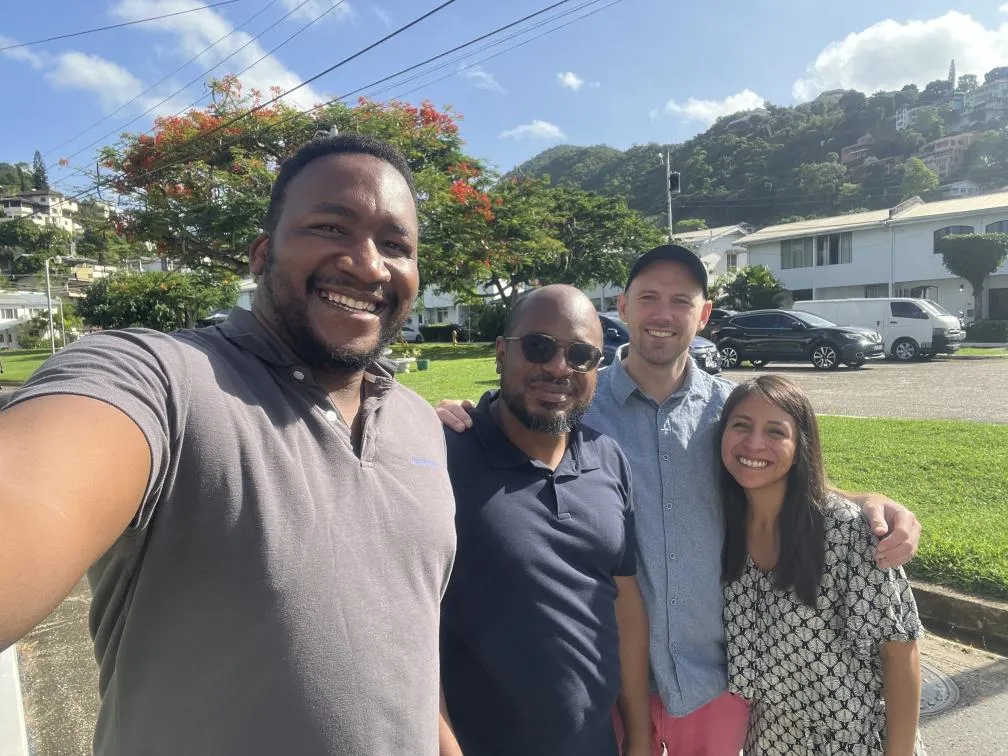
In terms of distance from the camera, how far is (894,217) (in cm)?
3247

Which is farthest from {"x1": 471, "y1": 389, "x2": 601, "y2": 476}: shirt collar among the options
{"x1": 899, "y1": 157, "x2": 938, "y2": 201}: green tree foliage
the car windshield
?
{"x1": 899, "y1": 157, "x2": 938, "y2": 201}: green tree foliage

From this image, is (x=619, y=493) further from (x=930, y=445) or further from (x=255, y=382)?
(x=930, y=445)

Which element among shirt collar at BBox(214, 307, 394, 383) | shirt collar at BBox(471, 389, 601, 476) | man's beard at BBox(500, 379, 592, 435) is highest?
shirt collar at BBox(214, 307, 394, 383)

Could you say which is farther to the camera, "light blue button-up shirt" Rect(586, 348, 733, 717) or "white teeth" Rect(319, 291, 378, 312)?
"light blue button-up shirt" Rect(586, 348, 733, 717)

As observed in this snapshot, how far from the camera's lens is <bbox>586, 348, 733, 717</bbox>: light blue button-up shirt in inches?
84.4

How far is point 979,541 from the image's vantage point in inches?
169

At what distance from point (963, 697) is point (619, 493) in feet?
8.26

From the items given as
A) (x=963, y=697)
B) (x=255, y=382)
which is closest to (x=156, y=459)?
(x=255, y=382)

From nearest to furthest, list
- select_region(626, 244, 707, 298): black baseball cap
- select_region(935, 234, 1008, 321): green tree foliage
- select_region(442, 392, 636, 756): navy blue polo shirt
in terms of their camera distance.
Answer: select_region(442, 392, 636, 756): navy blue polo shirt, select_region(626, 244, 707, 298): black baseball cap, select_region(935, 234, 1008, 321): green tree foliage

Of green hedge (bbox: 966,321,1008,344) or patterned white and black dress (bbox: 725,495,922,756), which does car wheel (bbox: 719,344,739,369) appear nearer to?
green hedge (bbox: 966,321,1008,344)

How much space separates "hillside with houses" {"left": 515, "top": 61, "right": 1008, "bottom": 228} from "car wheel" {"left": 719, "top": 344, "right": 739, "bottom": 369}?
35.0m

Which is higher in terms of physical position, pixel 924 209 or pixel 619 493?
pixel 924 209

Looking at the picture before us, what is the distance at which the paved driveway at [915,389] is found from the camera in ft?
31.9

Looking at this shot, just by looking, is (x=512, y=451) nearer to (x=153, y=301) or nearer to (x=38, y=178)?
(x=153, y=301)
